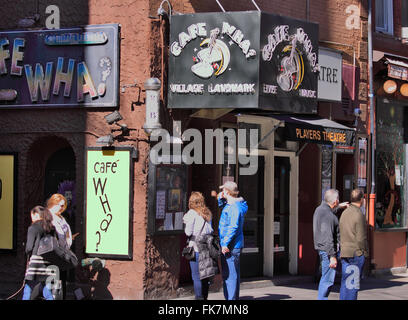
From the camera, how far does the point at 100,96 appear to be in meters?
12.7

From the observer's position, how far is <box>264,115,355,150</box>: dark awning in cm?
1315

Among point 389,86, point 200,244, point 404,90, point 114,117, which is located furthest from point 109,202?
point 404,90

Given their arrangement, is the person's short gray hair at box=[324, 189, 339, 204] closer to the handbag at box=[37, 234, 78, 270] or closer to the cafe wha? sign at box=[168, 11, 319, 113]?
the cafe wha? sign at box=[168, 11, 319, 113]

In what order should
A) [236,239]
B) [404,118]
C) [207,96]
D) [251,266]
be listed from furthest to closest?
1. [404,118]
2. [251,266]
3. [207,96]
4. [236,239]

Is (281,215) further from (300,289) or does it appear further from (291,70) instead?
(291,70)

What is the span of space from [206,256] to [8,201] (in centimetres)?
414

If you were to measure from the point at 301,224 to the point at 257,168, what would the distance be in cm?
169

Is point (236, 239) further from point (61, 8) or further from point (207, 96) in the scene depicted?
point (61, 8)

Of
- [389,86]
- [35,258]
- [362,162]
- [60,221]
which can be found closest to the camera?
[35,258]

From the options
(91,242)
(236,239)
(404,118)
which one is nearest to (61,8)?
(91,242)

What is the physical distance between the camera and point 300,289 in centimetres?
1427

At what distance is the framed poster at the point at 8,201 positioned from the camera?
13289 millimetres

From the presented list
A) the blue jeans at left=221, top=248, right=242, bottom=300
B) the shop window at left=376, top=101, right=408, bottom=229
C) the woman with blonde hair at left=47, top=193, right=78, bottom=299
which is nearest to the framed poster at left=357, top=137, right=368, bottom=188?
the shop window at left=376, top=101, right=408, bottom=229

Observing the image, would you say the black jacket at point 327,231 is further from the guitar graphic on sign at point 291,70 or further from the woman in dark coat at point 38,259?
the woman in dark coat at point 38,259
